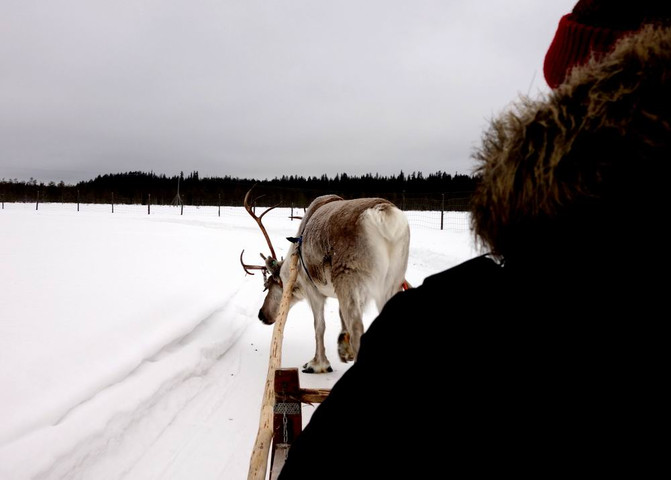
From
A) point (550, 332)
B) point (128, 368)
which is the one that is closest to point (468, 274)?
point (550, 332)

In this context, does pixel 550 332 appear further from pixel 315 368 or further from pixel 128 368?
pixel 315 368

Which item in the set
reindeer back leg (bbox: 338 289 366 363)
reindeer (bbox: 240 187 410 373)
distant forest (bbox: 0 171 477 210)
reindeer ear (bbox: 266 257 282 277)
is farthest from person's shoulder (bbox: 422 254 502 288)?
distant forest (bbox: 0 171 477 210)

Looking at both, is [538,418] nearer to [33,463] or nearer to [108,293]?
[33,463]

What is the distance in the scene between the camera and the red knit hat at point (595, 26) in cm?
92

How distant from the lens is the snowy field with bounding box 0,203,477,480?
2.27 m

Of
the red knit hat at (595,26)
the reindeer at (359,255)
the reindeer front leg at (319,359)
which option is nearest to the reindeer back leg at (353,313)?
the reindeer at (359,255)

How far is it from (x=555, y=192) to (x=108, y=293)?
207 inches

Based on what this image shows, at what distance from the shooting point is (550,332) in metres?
0.50

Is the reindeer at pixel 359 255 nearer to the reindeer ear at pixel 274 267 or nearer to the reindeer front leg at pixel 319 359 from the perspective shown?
the reindeer front leg at pixel 319 359

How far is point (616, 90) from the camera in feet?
1.77

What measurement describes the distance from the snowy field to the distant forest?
58.7 ft

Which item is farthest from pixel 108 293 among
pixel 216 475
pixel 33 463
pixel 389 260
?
pixel 389 260

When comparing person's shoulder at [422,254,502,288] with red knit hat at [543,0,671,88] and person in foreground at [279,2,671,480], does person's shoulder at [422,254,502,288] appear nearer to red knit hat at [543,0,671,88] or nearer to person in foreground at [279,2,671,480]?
person in foreground at [279,2,671,480]

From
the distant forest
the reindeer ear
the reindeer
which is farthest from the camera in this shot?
the distant forest
